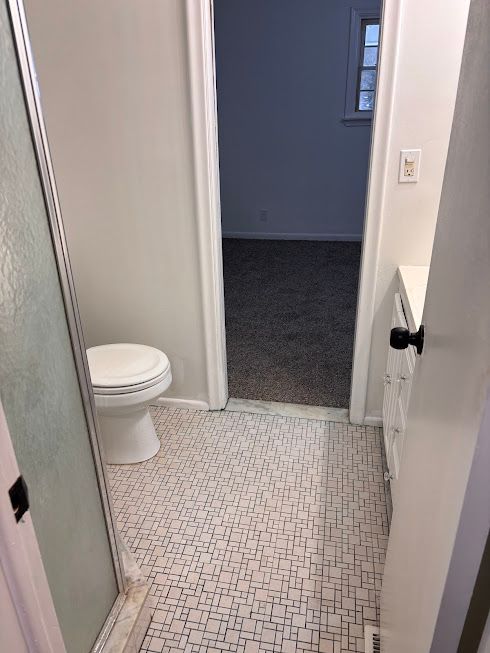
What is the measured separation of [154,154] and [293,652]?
5.89ft

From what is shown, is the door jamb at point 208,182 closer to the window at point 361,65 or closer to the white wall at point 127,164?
the white wall at point 127,164

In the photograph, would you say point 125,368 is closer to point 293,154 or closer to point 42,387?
point 42,387

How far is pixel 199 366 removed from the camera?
92.8 inches

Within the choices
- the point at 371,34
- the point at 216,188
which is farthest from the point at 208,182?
the point at 371,34

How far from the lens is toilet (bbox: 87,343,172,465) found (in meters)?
1.89

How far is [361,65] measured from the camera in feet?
14.5

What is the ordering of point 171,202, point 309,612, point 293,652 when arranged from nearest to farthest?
point 293,652 < point 309,612 < point 171,202

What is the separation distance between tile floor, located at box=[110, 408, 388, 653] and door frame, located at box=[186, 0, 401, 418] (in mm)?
288

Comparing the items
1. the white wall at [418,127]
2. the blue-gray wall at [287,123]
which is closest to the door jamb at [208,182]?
the white wall at [418,127]

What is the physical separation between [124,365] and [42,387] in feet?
→ 3.49

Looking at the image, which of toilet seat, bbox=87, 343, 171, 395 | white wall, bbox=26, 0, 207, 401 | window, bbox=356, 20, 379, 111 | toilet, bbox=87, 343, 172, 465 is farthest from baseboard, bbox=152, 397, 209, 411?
window, bbox=356, 20, 379, 111

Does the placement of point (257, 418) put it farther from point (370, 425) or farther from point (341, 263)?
point (341, 263)

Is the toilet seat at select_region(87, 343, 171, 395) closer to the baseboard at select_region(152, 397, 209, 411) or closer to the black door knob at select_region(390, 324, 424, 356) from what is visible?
the baseboard at select_region(152, 397, 209, 411)

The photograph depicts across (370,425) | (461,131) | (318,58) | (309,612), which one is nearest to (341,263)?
(318,58)
